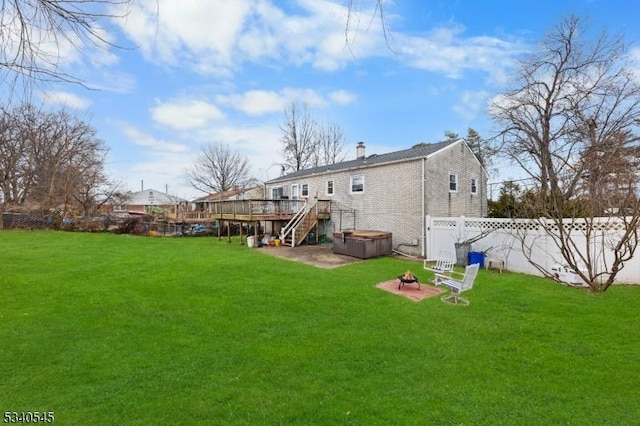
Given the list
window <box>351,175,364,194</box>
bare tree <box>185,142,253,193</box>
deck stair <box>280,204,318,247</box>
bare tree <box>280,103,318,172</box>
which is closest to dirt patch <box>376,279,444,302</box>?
deck stair <box>280,204,318,247</box>

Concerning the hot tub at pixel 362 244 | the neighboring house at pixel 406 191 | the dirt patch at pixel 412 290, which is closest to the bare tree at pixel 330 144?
the neighboring house at pixel 406 191

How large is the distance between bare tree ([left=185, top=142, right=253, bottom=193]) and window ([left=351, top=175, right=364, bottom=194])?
27.9 meters

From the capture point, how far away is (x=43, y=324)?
511cm

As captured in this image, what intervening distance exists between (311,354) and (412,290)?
4.20 m

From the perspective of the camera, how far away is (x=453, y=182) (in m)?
15.0

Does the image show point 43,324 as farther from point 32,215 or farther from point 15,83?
point 32,215

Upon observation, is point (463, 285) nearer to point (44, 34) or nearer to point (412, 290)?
point (412, 290)

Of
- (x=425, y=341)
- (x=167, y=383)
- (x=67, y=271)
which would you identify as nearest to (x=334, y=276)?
(x=425, y=341)

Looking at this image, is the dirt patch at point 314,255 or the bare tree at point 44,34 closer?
the bare tree at point 44,34

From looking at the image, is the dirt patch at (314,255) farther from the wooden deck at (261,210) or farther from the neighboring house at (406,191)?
the neighboring house at (406,191)

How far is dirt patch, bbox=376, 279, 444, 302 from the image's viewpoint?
284 inches

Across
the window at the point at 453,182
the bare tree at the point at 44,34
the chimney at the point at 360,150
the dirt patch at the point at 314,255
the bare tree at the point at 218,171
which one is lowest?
the dirt patch at the point at 314,255

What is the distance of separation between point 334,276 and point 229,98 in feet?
33.3

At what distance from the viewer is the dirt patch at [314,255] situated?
11.4 meters
